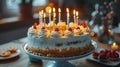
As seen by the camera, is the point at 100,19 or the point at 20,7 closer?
the point at 100,19

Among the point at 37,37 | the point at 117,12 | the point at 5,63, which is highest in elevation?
the point at 117,12

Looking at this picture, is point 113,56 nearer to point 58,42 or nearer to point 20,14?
point 58,42

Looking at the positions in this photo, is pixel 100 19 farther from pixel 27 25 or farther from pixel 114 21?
pixel 27 25

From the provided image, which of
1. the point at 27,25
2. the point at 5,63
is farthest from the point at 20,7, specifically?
the point at 5,63

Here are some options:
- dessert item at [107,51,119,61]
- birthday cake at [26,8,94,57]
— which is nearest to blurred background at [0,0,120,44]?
dessert item at [107,51,119,61]

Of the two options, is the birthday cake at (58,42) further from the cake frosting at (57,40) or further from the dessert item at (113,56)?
the dessert item at (113,56)

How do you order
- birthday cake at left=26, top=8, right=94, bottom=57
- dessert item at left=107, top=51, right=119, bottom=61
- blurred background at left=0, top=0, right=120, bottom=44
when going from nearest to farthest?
birthday cake at left=26, top=8, right=94, bottom=57 → dessert item at left=107, top=51, right=119, bottom=61 → blurred background at left=0, top=0, right=120, bottom=44

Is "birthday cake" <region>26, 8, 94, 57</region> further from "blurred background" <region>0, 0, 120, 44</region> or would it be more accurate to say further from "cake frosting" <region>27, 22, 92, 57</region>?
"blurred background" <region>0, 0, 120, 44</region>

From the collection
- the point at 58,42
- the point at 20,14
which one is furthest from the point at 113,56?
the point at 20,14

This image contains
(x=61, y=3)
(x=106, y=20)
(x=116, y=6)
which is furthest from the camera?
(x=61, y=3)
